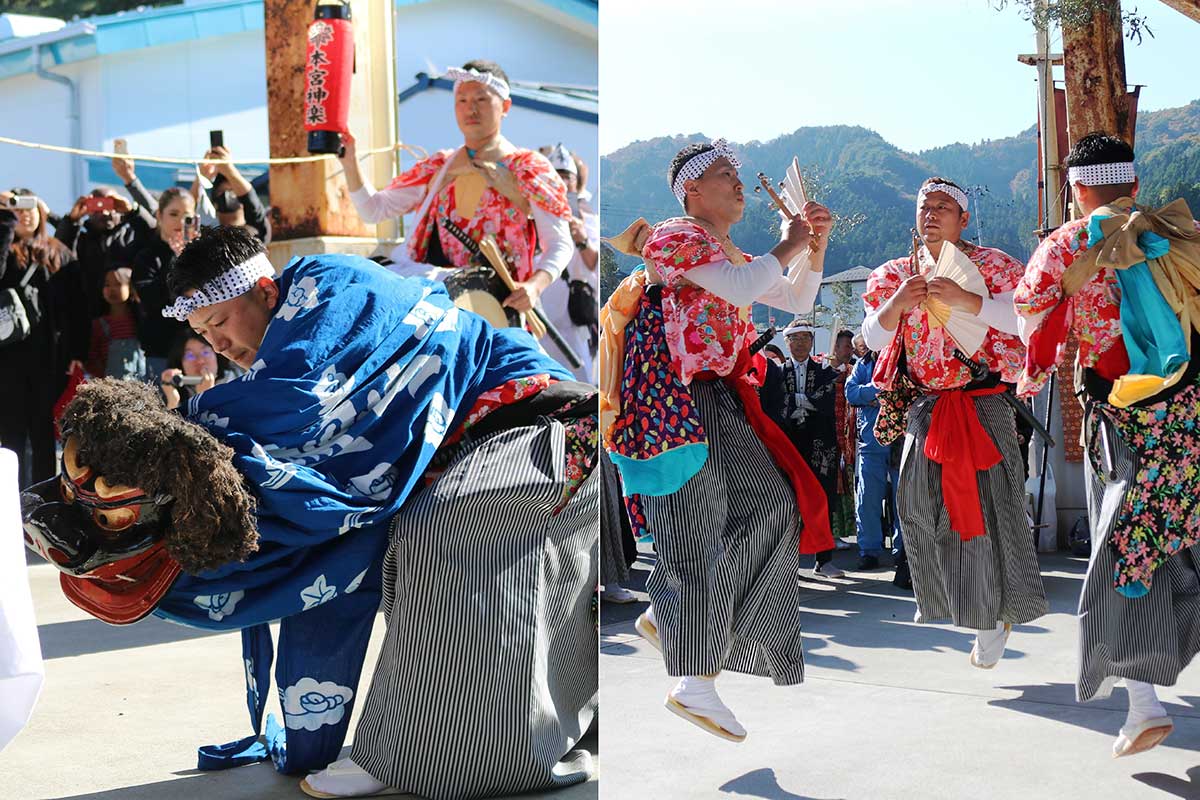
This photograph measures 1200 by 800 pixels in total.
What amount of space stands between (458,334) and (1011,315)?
1.03m

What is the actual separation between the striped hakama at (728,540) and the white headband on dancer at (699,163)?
57 centimetres

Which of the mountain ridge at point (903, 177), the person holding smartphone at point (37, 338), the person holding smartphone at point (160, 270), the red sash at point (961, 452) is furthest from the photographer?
the person holding smartphone at point (160, 270)

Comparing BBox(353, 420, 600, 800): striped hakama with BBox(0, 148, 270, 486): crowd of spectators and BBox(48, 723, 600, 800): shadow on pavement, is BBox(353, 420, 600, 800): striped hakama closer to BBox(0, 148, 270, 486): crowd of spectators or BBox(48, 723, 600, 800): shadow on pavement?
BBox(48, 723, 600, 800): shadow on pavement

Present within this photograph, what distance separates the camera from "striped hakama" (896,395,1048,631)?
8.50 feet

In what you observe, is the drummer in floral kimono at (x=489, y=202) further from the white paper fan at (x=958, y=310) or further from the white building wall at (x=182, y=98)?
the white building wall at (x=182, y=98)

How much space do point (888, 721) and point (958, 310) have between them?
2.44 feet

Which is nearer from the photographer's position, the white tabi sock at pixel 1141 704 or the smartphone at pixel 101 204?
the white tabi sock at pixel 1141 704

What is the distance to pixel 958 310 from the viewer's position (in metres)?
2.55

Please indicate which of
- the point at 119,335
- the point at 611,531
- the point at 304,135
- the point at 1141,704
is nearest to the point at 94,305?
the point at 119,335

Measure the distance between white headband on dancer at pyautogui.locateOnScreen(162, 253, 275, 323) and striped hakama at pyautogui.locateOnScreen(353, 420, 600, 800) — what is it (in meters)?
0.53

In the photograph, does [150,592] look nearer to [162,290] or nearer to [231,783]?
[231,783]

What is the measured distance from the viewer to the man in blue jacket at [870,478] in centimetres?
271

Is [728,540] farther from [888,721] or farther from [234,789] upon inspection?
[234,789]

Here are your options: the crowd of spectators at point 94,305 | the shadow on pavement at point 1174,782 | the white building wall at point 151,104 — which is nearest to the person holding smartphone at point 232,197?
the crowd of spectators at point 94,305
